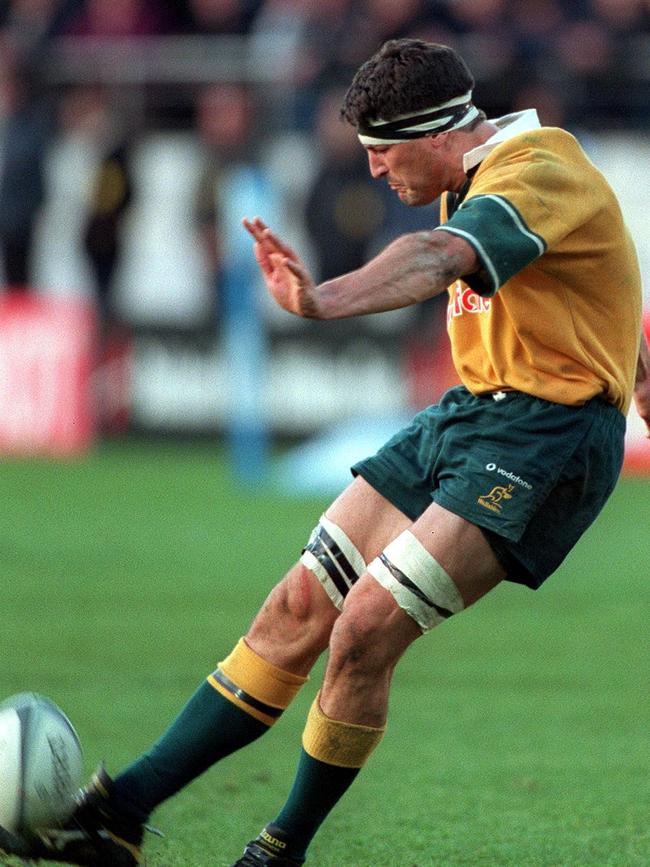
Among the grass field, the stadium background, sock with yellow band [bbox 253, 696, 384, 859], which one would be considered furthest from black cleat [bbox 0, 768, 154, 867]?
the stadium background

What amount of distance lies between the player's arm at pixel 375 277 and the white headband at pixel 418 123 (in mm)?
552

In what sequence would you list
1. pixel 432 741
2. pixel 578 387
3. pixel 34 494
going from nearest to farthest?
pixel 578 387 < pixel 432 741 < pixel 34 494

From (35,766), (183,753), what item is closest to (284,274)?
(183,753)

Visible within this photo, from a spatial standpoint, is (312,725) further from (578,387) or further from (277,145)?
(277,145)

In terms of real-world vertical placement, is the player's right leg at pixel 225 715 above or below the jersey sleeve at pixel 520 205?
below

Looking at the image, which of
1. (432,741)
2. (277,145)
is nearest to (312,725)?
(432,741)

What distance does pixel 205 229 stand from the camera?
15.6 metres

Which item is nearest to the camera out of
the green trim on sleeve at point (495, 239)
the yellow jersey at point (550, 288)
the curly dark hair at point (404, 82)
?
the green trim on sleeve at point (495, 239)

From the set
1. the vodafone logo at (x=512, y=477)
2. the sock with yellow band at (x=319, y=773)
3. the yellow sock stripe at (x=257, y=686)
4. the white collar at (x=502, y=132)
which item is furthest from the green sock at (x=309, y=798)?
the white collar at (x=502, y=132)

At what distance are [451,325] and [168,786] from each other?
4.98 ft

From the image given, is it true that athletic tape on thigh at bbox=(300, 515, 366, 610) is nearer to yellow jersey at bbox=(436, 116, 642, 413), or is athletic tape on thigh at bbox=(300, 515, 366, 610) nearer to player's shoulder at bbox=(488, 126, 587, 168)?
yellow jersey at bbox=(436, 116, 642, 413)

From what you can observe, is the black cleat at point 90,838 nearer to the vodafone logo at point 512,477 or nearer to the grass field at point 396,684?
the grass field at point 396,684

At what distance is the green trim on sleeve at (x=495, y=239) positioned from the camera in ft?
14.3

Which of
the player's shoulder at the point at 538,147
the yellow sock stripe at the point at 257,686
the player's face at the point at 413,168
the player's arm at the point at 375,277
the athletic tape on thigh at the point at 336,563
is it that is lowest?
the yellow sock stripe at the point at 257,686
